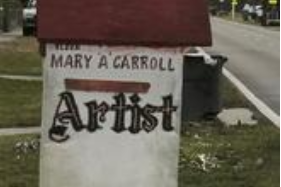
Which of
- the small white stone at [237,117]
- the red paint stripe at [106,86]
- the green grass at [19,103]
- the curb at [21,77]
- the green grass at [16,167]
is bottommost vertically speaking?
the curb at [21,77]

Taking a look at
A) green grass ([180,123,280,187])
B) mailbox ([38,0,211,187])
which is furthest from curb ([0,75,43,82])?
mailbox ([38,0,211,187])

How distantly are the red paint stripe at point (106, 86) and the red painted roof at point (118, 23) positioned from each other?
0.65ft

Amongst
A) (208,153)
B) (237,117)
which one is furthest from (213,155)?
(237,117)

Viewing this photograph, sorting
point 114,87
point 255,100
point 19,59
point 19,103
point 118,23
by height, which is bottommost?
point 19,59

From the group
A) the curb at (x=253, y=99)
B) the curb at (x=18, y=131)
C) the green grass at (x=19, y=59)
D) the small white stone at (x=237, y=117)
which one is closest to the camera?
the curb at (x=18, y=131)

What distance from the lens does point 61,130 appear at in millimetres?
4945

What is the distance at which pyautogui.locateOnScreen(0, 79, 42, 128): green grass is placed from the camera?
1365 centimetres

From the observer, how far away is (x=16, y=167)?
31.9 feet

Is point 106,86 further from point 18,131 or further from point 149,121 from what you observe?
point 18,131

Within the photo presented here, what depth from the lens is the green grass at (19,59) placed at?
2209cm

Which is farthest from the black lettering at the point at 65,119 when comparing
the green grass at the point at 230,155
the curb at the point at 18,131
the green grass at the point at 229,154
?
the curb at the point at 18,131

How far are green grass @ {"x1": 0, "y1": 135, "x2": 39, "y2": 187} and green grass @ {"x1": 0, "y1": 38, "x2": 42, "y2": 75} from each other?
1060 cm

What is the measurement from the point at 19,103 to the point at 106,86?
11062 mm

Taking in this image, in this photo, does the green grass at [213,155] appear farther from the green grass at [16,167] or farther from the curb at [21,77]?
the curb at [21,77]
